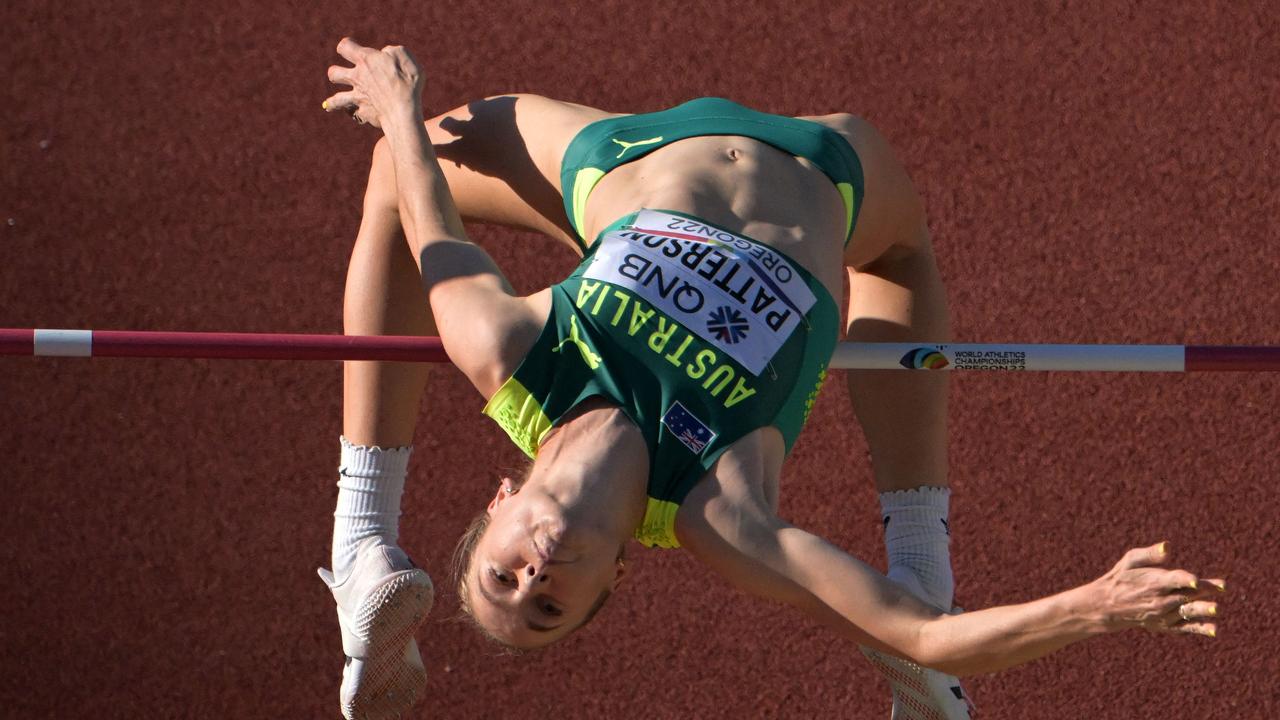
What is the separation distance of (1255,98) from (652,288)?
210 cm

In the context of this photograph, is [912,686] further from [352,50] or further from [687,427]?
[352,50]

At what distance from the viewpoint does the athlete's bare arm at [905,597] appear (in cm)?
191

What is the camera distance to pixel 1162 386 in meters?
3.83

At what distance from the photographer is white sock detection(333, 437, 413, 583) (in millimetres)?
2779

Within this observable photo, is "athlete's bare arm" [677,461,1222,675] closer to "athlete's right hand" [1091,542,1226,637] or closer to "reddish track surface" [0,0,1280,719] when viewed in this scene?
"athlete's right hand" [1091,542,1226,637]

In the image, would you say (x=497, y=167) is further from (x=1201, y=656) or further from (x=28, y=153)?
(x=1201, y=656)

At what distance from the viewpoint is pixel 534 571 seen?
2.26 meters

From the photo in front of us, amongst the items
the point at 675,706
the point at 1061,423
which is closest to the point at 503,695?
the point at 675,706

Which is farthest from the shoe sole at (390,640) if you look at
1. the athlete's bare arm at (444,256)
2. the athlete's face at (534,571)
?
the athlete's bare arm at (444,256)

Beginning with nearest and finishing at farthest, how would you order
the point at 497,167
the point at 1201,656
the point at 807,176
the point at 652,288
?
the point at 652,288 < the point at 807,176 < the point at 497,167 < the point at 1201,656

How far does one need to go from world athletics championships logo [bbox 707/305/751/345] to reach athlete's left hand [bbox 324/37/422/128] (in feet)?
1.82

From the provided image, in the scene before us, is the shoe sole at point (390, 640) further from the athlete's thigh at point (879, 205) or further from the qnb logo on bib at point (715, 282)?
the athlete's thigh at point (879, 205)

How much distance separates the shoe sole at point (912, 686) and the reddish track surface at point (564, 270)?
3.28 ft

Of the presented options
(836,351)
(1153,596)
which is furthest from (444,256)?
(1153,596)
